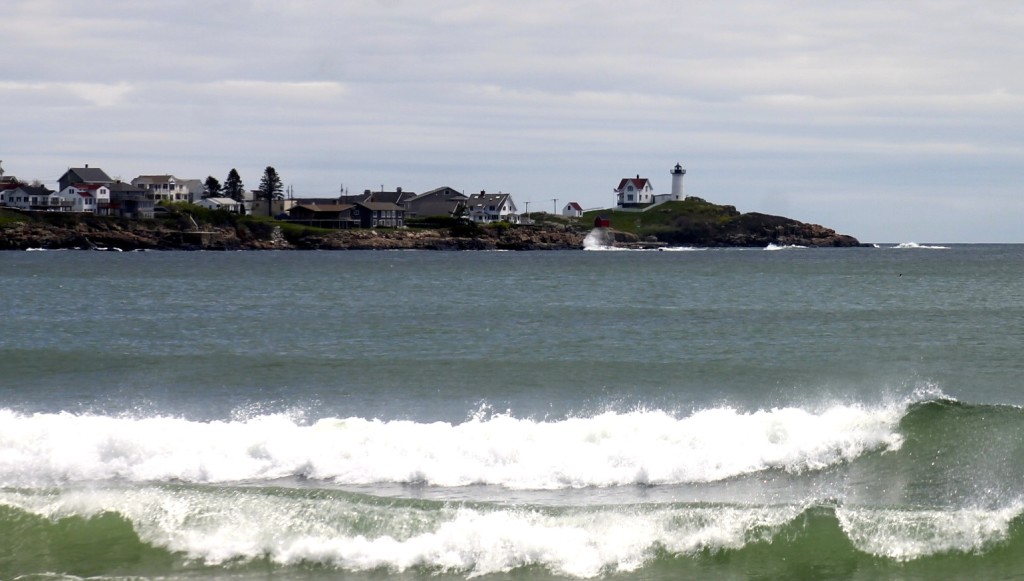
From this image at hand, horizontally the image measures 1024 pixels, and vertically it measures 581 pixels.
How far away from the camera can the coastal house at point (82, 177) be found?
169 metres

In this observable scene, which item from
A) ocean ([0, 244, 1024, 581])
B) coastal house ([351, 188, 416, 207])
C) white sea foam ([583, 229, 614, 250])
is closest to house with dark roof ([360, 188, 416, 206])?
coastal house ([351, 188, 416, 207])

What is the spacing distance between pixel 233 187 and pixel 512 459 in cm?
18497

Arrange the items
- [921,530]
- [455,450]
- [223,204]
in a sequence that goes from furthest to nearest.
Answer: [223,204] < [455,450] < [921,530]

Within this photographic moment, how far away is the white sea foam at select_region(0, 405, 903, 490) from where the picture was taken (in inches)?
679

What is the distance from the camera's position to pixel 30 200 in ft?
539

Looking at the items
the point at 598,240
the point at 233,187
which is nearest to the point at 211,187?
the point at 233,187

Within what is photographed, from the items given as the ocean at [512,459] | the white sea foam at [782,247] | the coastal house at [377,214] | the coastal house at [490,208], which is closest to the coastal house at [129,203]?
the coastal house at [377,214]

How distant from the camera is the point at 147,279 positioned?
74.4 meters

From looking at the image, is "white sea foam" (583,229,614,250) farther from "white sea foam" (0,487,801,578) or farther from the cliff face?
"white sea foam" (0,487,801,578)

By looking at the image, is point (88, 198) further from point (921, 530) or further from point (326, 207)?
point (921, 530)

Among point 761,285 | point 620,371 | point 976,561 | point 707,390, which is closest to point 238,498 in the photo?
point 976,561

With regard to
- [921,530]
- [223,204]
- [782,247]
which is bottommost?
[921,530]

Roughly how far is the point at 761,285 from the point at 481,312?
93.1ft

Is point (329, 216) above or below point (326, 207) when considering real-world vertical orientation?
below
